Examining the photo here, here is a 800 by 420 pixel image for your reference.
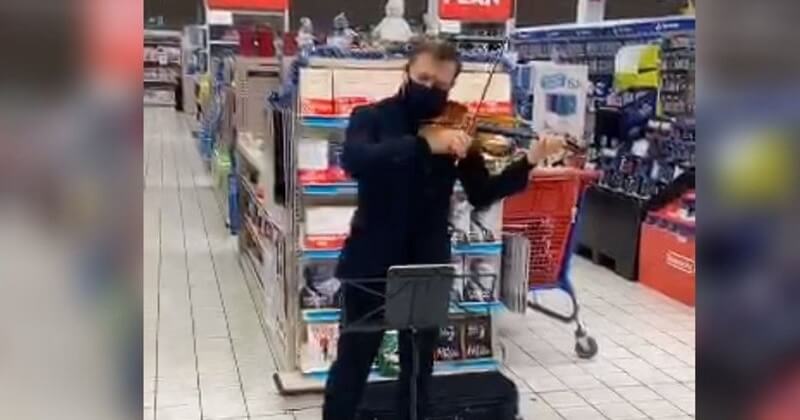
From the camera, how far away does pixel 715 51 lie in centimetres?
72

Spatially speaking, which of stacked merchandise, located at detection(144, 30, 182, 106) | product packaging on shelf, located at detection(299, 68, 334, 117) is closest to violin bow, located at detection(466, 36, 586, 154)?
product packaging on shelf, located at detection(299, 68, 334, 117)

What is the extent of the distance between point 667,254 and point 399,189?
3629 millimetres

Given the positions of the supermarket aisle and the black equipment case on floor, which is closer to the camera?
the black equipment case on floor

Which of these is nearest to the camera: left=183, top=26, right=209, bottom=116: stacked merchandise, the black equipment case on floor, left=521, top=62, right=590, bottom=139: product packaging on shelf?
the black equipment case on floor

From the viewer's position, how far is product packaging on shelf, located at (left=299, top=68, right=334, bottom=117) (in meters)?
4.22

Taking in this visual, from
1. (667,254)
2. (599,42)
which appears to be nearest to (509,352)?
(667,254)

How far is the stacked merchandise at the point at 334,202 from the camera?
13.9ft

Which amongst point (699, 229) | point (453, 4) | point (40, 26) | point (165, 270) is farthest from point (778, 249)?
point (453, 4)

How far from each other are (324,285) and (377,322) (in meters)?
1.40

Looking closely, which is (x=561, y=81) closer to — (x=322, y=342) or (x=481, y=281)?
(x=481, y=281)

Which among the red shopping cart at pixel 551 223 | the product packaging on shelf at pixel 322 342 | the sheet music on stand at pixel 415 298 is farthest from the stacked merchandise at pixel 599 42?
the sheet music on stand at pixel 415 298

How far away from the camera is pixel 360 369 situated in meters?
3.22

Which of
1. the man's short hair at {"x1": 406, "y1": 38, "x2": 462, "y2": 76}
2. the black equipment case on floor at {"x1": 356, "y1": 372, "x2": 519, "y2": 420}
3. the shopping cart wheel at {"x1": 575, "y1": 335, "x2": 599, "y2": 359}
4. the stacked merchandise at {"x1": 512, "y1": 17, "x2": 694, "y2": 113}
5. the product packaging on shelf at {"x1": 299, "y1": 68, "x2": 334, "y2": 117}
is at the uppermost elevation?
the stacked merchandise at {"x1": 512, "y1": 17, "x2": 694, "y2": 113}

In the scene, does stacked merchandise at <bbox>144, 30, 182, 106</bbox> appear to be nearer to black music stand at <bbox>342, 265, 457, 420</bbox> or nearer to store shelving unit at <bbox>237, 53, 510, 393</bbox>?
store shelving unit at <bbox>237, 53, 510, 393</bbox>
